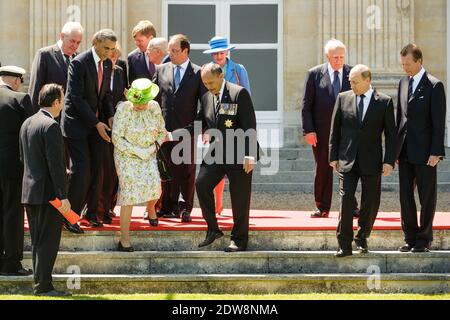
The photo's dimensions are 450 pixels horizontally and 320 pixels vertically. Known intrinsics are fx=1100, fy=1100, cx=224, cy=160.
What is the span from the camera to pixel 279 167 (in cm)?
1574

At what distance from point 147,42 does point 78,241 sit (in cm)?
252

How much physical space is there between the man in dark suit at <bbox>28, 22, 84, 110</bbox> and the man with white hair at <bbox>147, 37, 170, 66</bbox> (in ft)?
2.92

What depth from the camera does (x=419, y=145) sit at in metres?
10.6

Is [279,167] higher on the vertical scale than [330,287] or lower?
higher

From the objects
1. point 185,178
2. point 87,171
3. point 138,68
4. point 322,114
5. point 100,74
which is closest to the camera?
point 87,171

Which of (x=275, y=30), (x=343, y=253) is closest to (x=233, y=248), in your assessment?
(x=343, y=253)

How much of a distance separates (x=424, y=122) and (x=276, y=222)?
1.91 meters

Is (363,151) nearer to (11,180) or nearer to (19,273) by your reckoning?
(11,180)

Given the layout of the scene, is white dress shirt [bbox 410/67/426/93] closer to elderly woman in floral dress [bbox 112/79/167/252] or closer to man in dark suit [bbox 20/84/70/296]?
elderly woman in floral dress [bbox 112/79/167/252]

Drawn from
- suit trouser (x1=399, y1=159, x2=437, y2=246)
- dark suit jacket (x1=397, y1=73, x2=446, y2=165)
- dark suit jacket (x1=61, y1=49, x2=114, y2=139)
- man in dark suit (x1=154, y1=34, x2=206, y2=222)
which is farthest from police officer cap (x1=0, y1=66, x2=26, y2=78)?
suit trouser (x1=399, y1=159, x2=437, y2=246)

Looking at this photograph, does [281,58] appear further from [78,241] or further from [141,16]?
[78,241]

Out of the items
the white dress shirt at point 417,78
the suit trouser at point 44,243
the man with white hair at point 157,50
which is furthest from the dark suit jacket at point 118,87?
the white dress shirt at point 417,78
